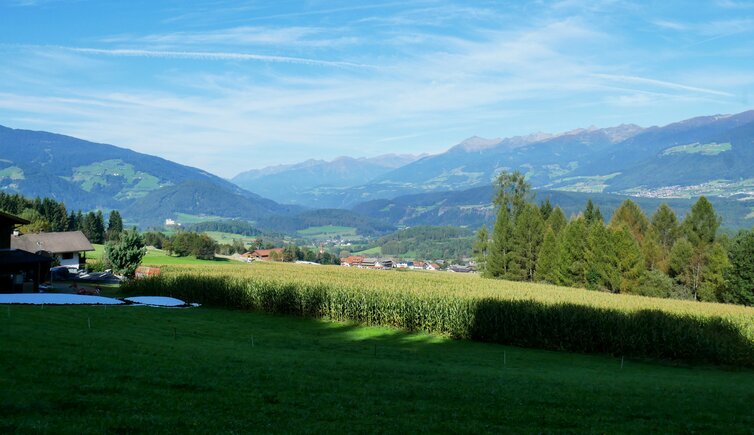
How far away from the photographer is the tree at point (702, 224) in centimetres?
6656

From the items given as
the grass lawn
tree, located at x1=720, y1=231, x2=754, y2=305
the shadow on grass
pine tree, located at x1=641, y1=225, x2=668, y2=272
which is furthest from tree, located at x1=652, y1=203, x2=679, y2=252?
the grass lawn

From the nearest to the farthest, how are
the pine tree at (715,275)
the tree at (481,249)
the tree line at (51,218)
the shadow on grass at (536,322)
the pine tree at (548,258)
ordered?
the shadow on grass at (536,322) < the pine tree at (715,275) < the pine tree at (548,258) < the tree at (481,249) < the tree line at (51,218)

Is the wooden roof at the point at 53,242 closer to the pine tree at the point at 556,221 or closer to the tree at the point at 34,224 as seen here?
the tree at the point at 34,224

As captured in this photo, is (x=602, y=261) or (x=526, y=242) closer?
(x=602, y=261)

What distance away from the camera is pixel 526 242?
77.2 m

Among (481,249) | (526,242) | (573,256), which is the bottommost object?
(573,256)

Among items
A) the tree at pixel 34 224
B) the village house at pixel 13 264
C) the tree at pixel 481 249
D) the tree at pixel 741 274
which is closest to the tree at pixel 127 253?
the village house at pixel 13 264

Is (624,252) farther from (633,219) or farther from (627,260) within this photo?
(633,219)

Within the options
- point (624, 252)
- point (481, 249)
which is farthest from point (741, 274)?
point (481, 249)

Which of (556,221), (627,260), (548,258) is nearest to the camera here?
(627,260)

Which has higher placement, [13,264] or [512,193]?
[512,193]

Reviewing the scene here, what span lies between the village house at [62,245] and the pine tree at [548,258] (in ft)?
214

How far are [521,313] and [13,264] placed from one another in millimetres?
38406

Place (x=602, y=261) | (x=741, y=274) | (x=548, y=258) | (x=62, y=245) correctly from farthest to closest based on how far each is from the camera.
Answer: (x=62, y=245), (x=548, y=258), (x=602, y=261), (x=741, y=274)
